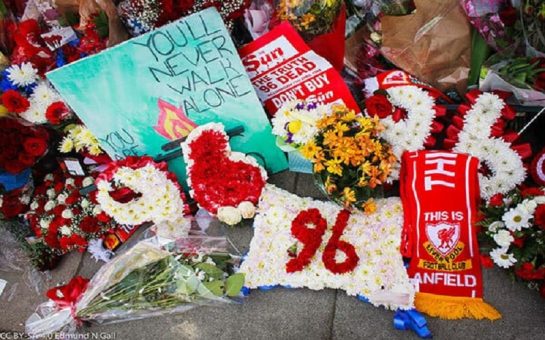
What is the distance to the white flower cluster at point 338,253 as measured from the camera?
7.36 feet

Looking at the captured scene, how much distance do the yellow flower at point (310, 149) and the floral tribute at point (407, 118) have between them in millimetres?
354

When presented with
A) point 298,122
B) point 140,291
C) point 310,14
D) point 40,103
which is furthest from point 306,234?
point 40,103

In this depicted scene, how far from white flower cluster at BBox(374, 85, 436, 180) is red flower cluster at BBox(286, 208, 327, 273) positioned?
41 centimetres

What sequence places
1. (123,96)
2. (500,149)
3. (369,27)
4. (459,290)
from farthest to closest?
(369,27)
(123,96)
(500,149)
(459,290)

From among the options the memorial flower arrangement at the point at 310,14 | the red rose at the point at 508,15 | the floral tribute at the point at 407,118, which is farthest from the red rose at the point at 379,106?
the red rose at the point at 508,15

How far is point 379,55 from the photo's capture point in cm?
273

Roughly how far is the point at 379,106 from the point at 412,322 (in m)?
0.99

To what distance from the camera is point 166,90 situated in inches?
99.9

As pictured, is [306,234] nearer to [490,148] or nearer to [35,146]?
[490,148]

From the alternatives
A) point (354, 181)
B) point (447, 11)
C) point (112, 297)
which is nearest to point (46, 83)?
point (112, 297)

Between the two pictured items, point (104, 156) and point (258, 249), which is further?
point (104, 156)

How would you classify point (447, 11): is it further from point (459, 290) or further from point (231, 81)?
point (459, 290)

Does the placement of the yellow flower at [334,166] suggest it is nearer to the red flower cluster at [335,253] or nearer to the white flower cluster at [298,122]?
the white flower cluster at [298,122]

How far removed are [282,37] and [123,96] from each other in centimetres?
83
